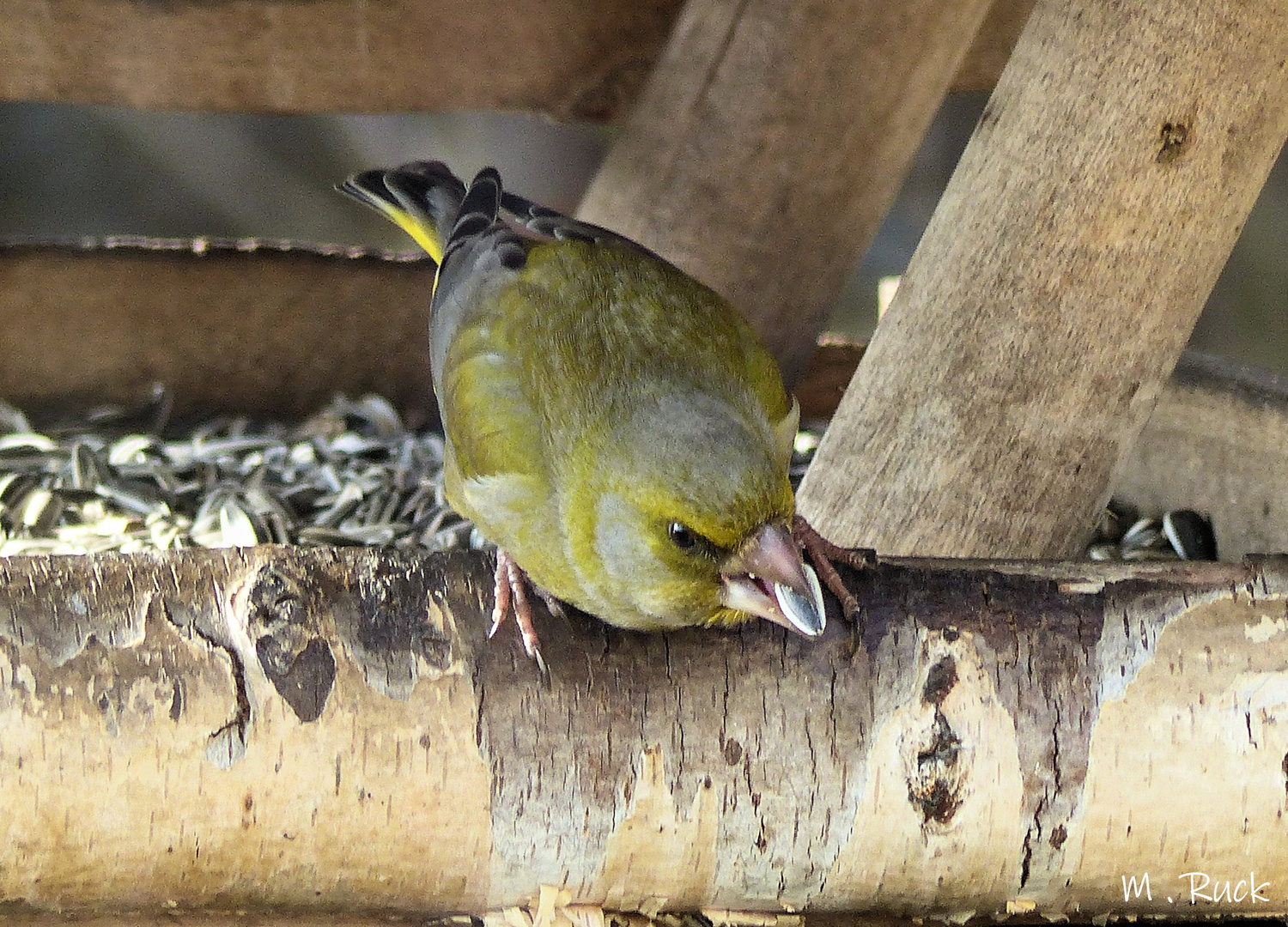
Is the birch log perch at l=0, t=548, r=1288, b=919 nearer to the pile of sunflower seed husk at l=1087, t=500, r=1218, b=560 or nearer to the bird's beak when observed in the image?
the bird's beak

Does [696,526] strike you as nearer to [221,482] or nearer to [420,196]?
[420,196]

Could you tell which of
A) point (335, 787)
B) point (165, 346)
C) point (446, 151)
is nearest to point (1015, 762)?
point (335, 787)

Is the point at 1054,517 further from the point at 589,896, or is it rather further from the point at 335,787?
the point at 335,787

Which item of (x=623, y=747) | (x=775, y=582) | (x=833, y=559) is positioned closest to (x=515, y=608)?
(x=623, y=747)

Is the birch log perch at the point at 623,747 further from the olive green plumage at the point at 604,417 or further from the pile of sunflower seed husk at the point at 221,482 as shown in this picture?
the pile of sunflower seed husk at the point at 221,482

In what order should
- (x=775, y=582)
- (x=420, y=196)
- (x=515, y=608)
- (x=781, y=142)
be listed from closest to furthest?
(x=775, y=582)
(x=515, y=608)
(x=420, y=196)
(x=781, y=142)

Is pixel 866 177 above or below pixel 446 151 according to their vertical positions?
below

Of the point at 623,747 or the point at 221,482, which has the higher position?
the point at 221,482

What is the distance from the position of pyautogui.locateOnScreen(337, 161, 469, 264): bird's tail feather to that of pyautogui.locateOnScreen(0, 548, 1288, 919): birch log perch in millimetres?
1240

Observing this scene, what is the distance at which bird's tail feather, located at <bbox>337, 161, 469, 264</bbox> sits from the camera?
2.80 m

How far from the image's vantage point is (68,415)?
11.5 ft

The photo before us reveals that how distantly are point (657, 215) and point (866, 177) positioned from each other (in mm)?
559

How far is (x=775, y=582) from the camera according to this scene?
163cm

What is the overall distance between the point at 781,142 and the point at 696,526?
175 cm
